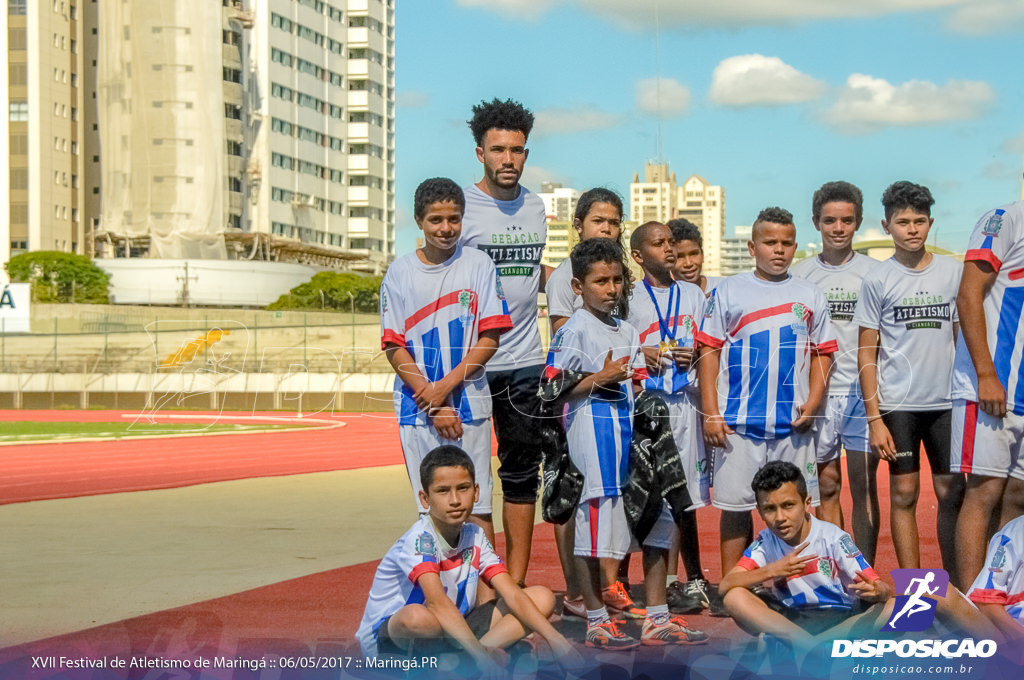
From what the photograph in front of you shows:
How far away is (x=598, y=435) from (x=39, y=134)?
294 feet

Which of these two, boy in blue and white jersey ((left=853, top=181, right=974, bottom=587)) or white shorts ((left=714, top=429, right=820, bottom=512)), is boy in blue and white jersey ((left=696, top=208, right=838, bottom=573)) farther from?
boy in blue and white jersey ((left=853, top=181, right=974, bottom=587))

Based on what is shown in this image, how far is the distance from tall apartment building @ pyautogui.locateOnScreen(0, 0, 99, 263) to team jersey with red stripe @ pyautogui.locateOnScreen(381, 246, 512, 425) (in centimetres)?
8654

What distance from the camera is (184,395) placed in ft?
106

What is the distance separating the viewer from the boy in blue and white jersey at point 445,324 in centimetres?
516

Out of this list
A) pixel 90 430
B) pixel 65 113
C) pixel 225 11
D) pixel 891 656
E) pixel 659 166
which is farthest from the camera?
pixel 65 113

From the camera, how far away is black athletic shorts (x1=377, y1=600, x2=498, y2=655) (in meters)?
4.21

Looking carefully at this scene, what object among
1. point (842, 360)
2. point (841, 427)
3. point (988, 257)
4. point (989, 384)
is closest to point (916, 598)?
point (989, 384)

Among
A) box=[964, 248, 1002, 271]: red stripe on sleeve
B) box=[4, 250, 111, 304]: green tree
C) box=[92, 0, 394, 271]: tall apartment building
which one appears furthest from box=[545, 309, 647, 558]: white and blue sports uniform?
box=[92, 0, 394, 271]: tall apartment building

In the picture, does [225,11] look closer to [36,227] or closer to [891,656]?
[36,227]

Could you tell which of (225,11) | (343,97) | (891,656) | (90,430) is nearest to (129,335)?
(90,430)

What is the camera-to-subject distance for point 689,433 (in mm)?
5605

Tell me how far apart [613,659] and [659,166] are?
3361 millimetres

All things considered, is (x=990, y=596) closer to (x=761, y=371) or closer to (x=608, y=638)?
(x=608, y=638)

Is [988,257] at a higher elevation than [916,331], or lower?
higher
